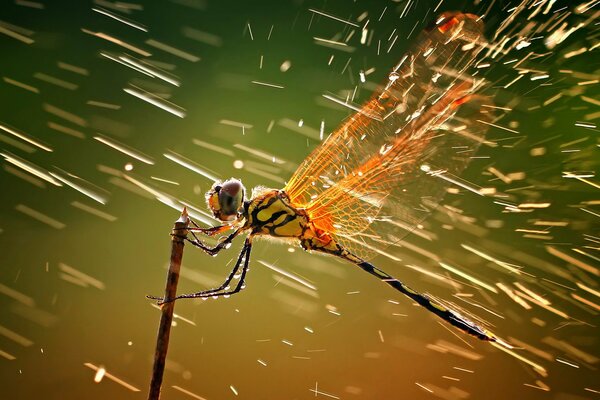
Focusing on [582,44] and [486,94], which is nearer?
[486,94]

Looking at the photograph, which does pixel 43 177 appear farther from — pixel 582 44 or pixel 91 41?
pixel 582 44

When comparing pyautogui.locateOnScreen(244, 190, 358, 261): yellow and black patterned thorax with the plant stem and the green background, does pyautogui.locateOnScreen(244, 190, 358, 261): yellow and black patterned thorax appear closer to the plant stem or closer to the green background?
the plant stem

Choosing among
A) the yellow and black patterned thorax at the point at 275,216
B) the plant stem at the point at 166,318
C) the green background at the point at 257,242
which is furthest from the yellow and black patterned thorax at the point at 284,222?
the green background at the point at 257,242

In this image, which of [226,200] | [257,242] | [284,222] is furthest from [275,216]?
[257,242]

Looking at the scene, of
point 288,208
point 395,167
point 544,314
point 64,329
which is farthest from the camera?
point 544,314

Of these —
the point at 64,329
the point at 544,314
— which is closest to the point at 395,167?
the point at 544,314

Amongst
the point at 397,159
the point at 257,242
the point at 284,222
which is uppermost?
the point at 397,159

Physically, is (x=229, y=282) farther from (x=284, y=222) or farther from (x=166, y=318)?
(x=166, y=318)
